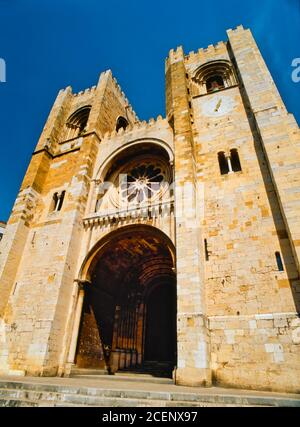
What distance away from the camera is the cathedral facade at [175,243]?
606 centimetres

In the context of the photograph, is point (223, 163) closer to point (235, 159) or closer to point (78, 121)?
point (235, 159)

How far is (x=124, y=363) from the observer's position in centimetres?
937

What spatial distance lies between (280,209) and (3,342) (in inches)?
380

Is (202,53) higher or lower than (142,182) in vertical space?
higher

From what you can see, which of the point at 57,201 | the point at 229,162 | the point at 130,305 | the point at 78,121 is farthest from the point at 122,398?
the point at 78,121

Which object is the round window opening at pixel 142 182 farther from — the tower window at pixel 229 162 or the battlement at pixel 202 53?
the battlement at pixel 202 53

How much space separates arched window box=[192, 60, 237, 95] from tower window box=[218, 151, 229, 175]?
185 inches

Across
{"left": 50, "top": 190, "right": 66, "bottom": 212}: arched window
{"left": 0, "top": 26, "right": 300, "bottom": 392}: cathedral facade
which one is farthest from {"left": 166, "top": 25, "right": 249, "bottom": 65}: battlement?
{"left": 50, "top": 190, "right": 66, "bottom": 212}: arched window

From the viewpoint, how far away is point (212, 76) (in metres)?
13.1

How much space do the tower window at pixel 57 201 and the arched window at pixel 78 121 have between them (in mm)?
5590

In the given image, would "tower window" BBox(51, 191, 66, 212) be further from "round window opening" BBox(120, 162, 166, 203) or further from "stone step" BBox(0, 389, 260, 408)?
"stone step" BBox(0, 389, 260, 408)

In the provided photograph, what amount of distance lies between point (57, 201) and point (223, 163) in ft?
24.6

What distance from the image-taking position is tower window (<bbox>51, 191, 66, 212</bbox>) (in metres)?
11.2

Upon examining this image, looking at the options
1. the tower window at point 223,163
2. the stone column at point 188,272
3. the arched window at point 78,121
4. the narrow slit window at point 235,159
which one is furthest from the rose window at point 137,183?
the arched window at point 78,121
